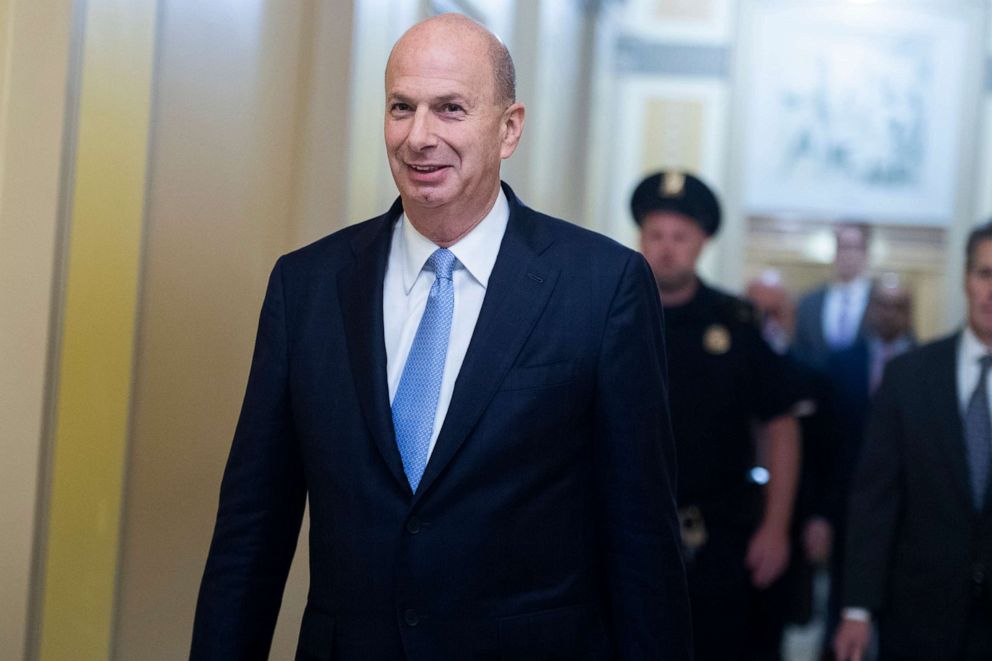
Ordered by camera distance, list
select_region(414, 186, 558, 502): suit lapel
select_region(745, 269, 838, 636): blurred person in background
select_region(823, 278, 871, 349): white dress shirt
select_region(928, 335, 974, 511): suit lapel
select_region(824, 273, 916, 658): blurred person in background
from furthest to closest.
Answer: select_region(823, 278, 871, 349): white dress shirt, select_region(824, 273, 916, 658): blurred person in background, select_region(745, 269, 838, 636): blurred person in background, select_region(928, 335, 974, 511): suit lapel, select_region(414, 186, 558, 502): suit lapel

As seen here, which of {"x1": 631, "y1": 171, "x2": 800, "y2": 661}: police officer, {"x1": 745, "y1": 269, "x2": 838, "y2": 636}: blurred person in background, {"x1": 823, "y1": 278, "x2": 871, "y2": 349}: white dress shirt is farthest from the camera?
{"x1": 823, "y1": 278, "x2": 871, "y2": 349}: white dress shirt

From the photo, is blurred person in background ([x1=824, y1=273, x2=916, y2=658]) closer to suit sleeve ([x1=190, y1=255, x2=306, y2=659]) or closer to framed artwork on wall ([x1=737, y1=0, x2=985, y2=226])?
framed artwork on wall ([x1=737, y1=0, x2=985, y2=226])

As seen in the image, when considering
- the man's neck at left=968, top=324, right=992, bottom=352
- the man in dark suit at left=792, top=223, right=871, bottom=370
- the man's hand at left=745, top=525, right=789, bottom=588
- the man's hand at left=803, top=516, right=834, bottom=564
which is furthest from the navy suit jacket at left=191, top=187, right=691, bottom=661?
the man in dark suit at left=792, top=223, right=871, bottom=370

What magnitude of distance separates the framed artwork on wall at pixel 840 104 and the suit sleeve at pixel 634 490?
27.6 ft

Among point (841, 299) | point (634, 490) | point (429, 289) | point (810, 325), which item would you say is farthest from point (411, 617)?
point (841, 299)

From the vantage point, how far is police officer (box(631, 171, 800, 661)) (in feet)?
13.2

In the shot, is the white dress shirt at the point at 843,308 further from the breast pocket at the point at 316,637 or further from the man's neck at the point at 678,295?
the breast pocket at the point at 316,637

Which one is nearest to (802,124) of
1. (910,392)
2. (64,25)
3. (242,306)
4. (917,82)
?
(917,82)

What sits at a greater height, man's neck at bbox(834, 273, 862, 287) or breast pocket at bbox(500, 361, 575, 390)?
man's neck at bbox(834, 273, 862, 287)

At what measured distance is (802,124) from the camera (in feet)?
34.3

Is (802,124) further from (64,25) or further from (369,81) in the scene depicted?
(64,25)

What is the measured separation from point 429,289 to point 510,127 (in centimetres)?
A: 29

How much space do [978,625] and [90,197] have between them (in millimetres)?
2313

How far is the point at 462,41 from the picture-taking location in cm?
217
